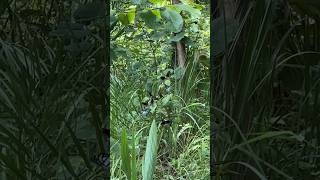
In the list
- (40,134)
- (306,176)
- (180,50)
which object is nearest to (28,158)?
(40,134)

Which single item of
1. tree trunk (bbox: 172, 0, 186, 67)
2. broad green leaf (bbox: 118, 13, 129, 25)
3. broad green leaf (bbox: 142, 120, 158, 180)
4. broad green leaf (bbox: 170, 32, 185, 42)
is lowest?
broad green leaf (bbox: 142, 120, 158, 180)

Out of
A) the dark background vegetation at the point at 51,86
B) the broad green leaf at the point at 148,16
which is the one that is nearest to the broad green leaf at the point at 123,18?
the broad green leaf at the point at 148,16

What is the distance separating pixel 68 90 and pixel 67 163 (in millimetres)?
119

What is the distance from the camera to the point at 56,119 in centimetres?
76

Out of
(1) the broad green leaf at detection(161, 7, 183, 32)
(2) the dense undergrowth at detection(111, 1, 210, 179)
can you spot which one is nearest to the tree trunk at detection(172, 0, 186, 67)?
(2) the dense undergrowth at detection(111, 1, 210, 179)

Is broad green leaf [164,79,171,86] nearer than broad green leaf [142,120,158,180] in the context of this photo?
No

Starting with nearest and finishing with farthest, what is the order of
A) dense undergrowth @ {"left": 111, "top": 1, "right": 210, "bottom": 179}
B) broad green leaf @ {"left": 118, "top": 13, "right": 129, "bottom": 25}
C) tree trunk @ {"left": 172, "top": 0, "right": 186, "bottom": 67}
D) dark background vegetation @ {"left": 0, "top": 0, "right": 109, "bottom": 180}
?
dark background vegetation @ {"left": 0, "top": 0, "right": 109, "bottom": 180}
broad green leaf @ {"left": 118, "top": 13, "right": 129, "bottom": 25}
dense undergrowth @ {"left": 111, "top": 1, "right": 210, "bottom": 179}
tree trunk @ {"left": 172, "top": 0, "right": 186, "bottom": 67}

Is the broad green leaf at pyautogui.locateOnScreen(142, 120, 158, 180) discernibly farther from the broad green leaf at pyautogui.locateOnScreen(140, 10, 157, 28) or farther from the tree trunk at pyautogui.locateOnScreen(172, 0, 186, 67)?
the tree trunk at pyautogui.locateOnScreen(172, 0, 186, 67)

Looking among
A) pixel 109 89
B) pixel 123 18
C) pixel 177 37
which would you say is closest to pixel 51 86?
pixel 109 89

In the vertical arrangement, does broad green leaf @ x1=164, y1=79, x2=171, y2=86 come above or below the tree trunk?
below

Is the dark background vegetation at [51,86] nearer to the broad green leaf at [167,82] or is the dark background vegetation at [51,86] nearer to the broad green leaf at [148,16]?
the broad green leaf at [148,16]

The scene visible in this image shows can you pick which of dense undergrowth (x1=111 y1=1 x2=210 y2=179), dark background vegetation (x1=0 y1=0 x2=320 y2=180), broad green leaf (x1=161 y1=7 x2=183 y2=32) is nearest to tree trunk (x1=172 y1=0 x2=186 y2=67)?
dense undergrowth (x1=111 y1=1 x2=210 y2=179)

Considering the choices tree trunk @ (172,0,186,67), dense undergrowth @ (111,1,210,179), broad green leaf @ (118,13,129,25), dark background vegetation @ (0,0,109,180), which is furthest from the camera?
tree trunk @ (172,0,186,67)

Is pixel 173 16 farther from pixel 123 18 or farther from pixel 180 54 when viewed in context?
pixel 180 54
